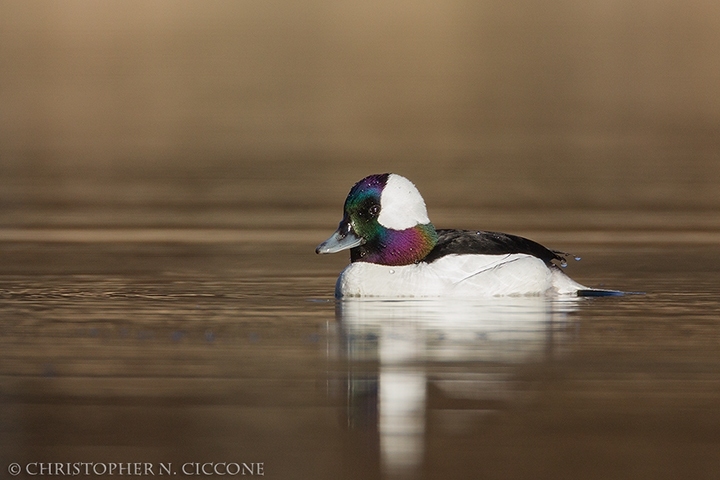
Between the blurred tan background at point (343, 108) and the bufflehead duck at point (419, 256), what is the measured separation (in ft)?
15.0

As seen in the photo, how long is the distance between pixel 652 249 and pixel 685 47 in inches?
1239

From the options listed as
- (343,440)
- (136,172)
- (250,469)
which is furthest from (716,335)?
(136,172)

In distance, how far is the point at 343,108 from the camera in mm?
33281

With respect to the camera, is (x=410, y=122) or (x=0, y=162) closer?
(x=0, y=162)

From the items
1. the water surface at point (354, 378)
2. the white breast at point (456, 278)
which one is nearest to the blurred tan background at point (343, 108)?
the white breast at point (456, 278)

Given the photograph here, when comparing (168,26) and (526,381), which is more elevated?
(168,26)

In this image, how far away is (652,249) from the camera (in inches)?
593

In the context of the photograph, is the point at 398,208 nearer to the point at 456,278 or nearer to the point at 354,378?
the point at 456,278

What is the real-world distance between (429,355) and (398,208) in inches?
117

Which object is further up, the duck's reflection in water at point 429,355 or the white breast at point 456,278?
the white breast at point 456,278

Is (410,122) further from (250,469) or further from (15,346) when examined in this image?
(250,469)

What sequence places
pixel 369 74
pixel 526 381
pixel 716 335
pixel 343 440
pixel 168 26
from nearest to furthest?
1. pixel 343 440
2. pixel 526 381
3. pixel 716 335
4. pixel 369 74
5. pixel 168 26

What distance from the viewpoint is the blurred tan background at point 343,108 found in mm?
19641

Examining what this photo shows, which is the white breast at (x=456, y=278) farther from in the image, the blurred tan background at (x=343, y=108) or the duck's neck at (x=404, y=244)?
the blurred tan background at (x=343, y=108)
